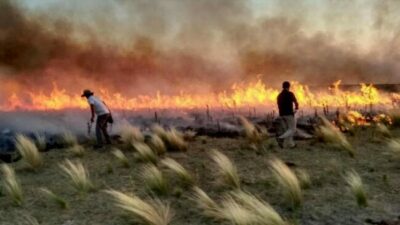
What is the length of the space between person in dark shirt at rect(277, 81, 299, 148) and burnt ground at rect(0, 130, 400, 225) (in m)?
0.37

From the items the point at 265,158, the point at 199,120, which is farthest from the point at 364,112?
the point at 265,158

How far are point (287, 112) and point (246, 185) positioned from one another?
5875 millimetres

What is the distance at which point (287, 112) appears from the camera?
1703cm

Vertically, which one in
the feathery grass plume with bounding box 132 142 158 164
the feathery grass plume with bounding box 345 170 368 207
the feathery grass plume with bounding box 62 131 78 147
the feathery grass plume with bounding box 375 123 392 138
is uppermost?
the feathery grass plume with bounding box 62 131 78 147

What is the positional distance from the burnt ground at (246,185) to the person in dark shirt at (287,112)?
1.23 feet

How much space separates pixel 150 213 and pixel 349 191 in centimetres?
389

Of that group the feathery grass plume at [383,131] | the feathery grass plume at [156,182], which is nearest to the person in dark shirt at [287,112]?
→ the feathery grass plume at [383,131]

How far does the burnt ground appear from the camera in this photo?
31.5 ft

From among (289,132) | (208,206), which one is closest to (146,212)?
(208,206)

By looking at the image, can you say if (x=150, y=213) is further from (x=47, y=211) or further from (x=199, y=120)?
(x=199, y=120)

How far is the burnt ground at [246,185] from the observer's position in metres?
9.59

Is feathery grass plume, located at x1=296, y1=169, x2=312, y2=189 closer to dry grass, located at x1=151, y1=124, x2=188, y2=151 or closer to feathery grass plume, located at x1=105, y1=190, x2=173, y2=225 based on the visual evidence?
feathery grass plume, located at x1=105, y1=190, x2=173, y2=225

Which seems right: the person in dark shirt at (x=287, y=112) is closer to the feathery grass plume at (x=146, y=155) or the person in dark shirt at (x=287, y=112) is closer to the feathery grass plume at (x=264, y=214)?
the feathery grass plume at (x=146, y=155)

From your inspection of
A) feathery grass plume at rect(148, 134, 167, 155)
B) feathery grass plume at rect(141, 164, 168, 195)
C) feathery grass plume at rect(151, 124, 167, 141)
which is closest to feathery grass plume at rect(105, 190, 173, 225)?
feathery grass plume at rect(141, 164, 168, 195)
